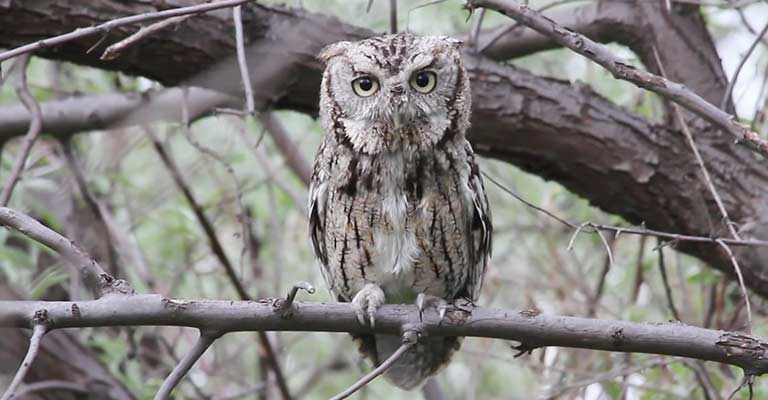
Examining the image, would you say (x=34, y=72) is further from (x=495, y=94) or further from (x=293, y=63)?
(x=495, y=94)

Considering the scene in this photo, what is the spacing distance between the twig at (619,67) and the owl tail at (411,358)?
3.74ft

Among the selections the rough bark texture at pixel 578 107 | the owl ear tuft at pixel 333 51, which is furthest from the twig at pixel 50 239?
the rough bark texture at pixel 578 107

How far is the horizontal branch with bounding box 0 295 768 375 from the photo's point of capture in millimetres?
1827

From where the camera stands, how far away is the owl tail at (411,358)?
298 cm

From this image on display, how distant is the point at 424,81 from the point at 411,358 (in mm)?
868

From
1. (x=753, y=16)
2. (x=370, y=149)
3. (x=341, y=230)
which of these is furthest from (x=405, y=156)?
(x=753, y=16)

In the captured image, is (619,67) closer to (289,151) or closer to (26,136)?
(26,136)

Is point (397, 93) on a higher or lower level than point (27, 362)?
higher

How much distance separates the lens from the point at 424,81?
2557 millimetres

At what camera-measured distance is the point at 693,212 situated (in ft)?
10.6

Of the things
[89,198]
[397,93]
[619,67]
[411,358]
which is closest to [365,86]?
[397,93]

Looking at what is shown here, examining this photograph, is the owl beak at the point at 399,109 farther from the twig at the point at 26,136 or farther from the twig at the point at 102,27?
the twig at the point at 26,136

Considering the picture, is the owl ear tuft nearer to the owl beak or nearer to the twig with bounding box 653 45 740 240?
the owl beak

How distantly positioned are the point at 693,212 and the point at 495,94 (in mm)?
726
